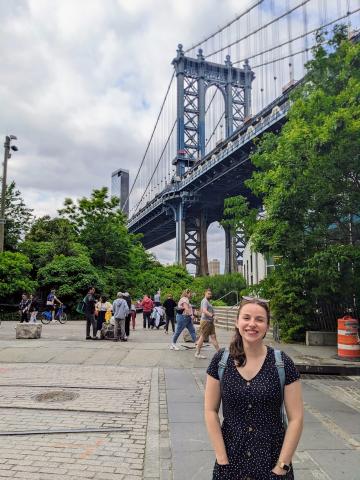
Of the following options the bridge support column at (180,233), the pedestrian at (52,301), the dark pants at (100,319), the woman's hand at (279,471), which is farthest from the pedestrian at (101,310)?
the bridge support column at (180,233)

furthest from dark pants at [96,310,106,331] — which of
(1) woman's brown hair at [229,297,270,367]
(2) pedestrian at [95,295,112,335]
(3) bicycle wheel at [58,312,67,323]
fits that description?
(1) woman's brown hair at [229,297,270,367]

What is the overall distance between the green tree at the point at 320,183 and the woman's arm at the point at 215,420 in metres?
8.91

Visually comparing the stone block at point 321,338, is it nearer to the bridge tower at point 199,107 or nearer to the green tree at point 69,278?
the green tree at point 69,278

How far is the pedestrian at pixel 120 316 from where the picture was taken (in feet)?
44.4

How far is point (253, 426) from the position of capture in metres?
2.07

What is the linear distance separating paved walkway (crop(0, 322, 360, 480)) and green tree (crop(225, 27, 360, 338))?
3417 mm

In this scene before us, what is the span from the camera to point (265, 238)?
39.3 feet

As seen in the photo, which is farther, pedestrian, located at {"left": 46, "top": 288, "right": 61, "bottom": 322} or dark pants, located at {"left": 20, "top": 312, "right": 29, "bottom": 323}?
pedestrian, located at {"left": 46, "top": 288, "right": 61, "bottom": 322}

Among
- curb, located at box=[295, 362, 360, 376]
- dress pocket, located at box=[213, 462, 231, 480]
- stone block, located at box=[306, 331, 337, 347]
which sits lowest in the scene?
curb, located at box=[295, 362, 360, 376]

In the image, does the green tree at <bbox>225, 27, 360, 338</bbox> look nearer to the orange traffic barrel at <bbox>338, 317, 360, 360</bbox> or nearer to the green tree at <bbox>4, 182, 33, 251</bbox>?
the orange traffic barrel at <bbox>338, 317, 360, 360</bbox>

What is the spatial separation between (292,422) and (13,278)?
24.4 meters

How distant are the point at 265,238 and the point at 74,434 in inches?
326

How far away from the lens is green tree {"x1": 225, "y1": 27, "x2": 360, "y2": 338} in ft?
34.3

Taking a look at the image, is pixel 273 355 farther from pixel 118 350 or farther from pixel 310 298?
pixel 310 298
